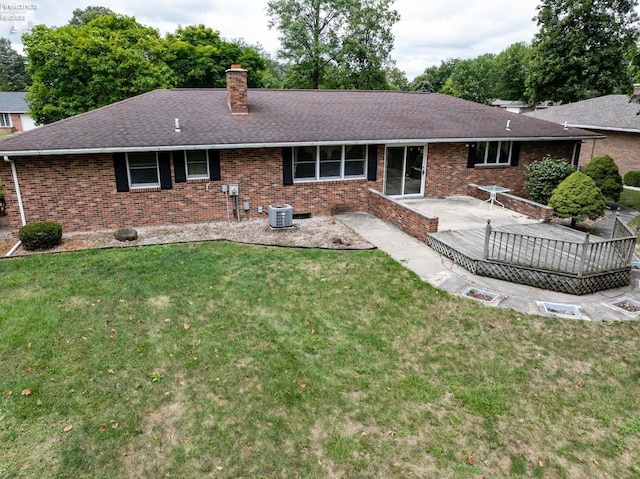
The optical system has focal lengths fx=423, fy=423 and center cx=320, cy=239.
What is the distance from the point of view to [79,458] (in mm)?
4395

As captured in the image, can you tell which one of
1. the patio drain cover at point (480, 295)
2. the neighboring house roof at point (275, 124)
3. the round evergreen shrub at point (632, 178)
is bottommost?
the patio drain cover at point (480, 295)

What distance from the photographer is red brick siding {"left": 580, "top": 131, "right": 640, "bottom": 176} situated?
21.7 meters

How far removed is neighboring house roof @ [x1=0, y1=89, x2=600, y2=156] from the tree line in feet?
38.6

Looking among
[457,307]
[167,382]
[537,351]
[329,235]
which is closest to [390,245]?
[329,235]

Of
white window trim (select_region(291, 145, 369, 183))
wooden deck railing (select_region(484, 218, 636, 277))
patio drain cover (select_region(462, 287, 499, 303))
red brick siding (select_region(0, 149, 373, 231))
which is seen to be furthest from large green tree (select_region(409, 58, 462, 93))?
patio drain cover (select_region(462, 287, 499, 303))

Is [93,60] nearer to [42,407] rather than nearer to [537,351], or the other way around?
[42,407]

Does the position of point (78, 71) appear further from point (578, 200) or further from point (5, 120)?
point (5, 120)

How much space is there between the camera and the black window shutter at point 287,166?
13039 mm

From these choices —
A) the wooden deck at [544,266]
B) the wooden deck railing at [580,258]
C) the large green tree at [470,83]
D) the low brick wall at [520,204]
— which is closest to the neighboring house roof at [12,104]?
the large green tree at [470,83]

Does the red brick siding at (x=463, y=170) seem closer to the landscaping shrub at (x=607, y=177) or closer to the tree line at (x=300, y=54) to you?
the landscaping shrub at (x=607, y=177)

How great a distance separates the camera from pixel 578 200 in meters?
11.5

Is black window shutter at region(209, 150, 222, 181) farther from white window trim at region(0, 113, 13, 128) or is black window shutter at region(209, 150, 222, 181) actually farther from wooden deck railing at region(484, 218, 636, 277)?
white window trim at region(0, 113, 13, 128)

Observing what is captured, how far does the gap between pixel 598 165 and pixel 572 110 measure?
43.3 feet

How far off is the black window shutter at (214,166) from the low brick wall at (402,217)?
4927 mm
